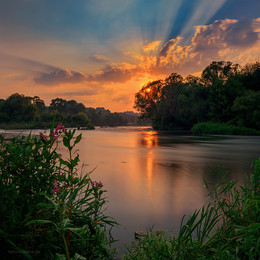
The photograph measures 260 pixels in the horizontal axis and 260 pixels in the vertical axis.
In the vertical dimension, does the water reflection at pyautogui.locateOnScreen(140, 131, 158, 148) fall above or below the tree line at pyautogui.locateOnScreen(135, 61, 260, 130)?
below

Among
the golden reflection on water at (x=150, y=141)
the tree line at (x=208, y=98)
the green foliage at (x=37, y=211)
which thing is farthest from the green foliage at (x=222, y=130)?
the green foliage at (x=37, y=211)

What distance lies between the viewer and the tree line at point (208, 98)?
4147 centimetres

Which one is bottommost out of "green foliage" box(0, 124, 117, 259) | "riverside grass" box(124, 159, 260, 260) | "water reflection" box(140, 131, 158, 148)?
"water reflection" box(140, 131, 158, 148)

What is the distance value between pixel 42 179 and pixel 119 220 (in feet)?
6.68

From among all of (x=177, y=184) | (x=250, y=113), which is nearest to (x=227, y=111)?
(x=250, y=113)

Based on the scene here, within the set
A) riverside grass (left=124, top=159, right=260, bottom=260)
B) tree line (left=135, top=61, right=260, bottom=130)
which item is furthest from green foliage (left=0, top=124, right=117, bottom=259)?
tree line (left=135, top=61, right=260, bottom=130)

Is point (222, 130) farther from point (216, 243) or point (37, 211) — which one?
point (37, 211)

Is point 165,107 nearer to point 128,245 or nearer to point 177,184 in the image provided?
point 177,184

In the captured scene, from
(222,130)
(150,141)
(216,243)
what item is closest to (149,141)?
(150,141)

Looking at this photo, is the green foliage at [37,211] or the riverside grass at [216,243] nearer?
the green foliage at [37,211]

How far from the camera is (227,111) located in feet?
155

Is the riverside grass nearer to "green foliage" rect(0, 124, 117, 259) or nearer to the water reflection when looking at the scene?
"green foliage" rect(0, 124, 117, 259)

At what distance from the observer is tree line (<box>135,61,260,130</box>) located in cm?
4147

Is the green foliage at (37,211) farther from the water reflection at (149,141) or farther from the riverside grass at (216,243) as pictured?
the water reflection at (149,141)
